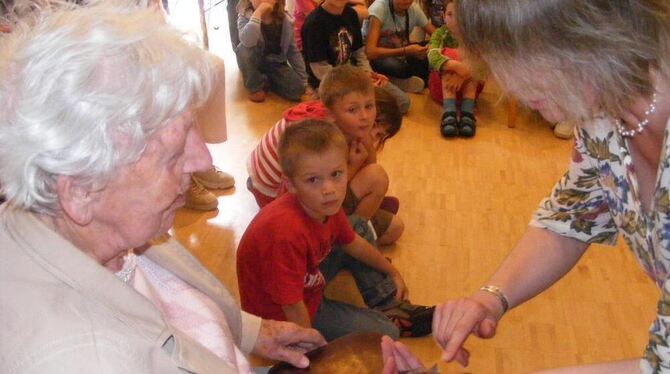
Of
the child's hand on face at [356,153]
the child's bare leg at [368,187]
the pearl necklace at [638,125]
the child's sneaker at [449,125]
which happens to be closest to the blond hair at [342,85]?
the child's hand on face at [356,153]

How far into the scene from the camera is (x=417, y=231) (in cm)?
302

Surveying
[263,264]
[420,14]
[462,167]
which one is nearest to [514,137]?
[462,167]

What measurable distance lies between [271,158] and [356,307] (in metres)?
0.64

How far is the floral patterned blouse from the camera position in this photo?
3.38 feet

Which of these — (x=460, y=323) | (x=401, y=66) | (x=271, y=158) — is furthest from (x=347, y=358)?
(x=401, y=66)

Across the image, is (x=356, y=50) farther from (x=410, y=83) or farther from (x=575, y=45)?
(x=575, y=45)

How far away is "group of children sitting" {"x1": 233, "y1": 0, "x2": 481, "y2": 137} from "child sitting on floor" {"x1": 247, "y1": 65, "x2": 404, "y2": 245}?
127 cm

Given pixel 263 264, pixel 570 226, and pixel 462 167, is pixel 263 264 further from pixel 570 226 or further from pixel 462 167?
pixel 462 167

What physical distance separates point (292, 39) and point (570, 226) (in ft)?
11.1

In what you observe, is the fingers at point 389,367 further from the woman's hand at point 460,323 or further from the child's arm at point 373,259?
the child's arm at point 373,259

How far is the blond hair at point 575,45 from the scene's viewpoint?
94 centimetres

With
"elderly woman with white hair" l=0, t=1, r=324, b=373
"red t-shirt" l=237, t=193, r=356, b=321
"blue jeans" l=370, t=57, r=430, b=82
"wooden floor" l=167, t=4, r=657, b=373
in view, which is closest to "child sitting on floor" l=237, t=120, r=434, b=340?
"red t-shirt" l=237, t=193, r=356, b=321

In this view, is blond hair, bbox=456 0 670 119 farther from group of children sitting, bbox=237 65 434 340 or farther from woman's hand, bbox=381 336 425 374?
group of children sitting, bbox=237 65 434 340

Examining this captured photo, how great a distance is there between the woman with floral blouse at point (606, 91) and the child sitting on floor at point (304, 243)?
755 millimetres
